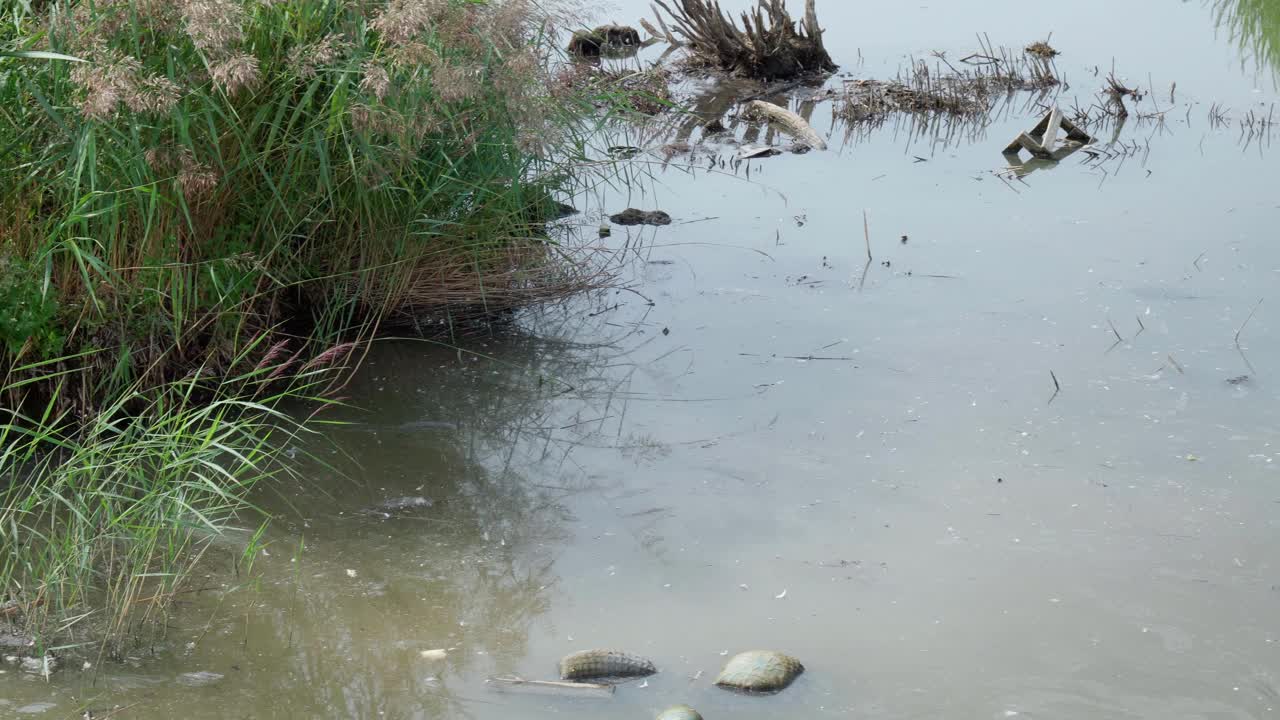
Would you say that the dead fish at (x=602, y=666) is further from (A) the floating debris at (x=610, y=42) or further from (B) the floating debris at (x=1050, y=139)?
(A) the floating debris at (x=610, y=42)

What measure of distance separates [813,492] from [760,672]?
49.1 inches

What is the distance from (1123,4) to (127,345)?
1335 centimetres

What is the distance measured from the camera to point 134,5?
13.9ft

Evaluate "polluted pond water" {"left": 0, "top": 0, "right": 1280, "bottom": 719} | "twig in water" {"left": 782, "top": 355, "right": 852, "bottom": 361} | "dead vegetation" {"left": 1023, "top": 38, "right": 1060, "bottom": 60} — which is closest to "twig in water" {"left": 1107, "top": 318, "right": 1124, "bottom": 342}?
"polluted pond water" {"left": 0, "top": 0, "right": 1280, "bottom": 719}

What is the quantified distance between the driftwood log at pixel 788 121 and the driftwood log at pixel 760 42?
4.17 ft

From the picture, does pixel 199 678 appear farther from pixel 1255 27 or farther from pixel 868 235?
pixel 1255 27

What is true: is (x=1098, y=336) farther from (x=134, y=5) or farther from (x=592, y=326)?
(x=134, y=5)

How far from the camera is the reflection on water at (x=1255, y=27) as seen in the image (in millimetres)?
11970

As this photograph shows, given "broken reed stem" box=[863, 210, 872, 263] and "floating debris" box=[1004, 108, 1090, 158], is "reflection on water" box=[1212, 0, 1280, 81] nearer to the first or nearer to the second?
Result: "floating debris" box=[1004, 108, 1090, 158]

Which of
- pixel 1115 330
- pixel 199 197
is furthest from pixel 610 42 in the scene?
pixel 199 197

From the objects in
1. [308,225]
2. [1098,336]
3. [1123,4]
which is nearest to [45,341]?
[308,225]

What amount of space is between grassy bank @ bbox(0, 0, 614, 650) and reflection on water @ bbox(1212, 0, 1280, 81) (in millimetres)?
9205

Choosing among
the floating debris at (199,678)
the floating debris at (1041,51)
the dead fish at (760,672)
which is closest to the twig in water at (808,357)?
the dead fish at (760,672)

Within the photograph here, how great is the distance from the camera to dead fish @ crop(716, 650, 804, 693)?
138 inches
